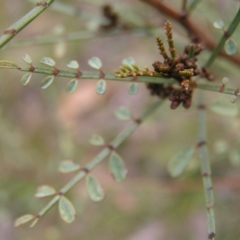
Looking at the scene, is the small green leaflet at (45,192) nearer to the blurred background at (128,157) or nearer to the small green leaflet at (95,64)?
the small green leaflet at (95,64)

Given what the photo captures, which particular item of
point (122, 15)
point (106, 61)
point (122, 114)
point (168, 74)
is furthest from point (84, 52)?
point (168, 74)

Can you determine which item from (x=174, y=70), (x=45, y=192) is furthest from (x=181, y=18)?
(x=45, y=192)

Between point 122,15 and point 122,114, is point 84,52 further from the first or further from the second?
point 122,114

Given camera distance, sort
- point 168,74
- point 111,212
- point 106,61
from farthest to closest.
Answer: point 106,61
point 111,212
point 168,74

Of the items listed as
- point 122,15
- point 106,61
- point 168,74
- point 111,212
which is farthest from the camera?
point 106,61

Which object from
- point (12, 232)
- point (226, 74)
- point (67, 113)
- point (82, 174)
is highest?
point (82, 174)

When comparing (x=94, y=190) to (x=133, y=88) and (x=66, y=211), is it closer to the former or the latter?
(x=66, y=211)

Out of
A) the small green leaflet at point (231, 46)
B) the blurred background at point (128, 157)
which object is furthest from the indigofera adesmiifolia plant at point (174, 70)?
the blurred background at point (128, 157)

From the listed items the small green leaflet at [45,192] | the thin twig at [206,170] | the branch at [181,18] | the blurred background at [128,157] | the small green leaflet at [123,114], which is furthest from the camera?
the blurred background at [128,157]
